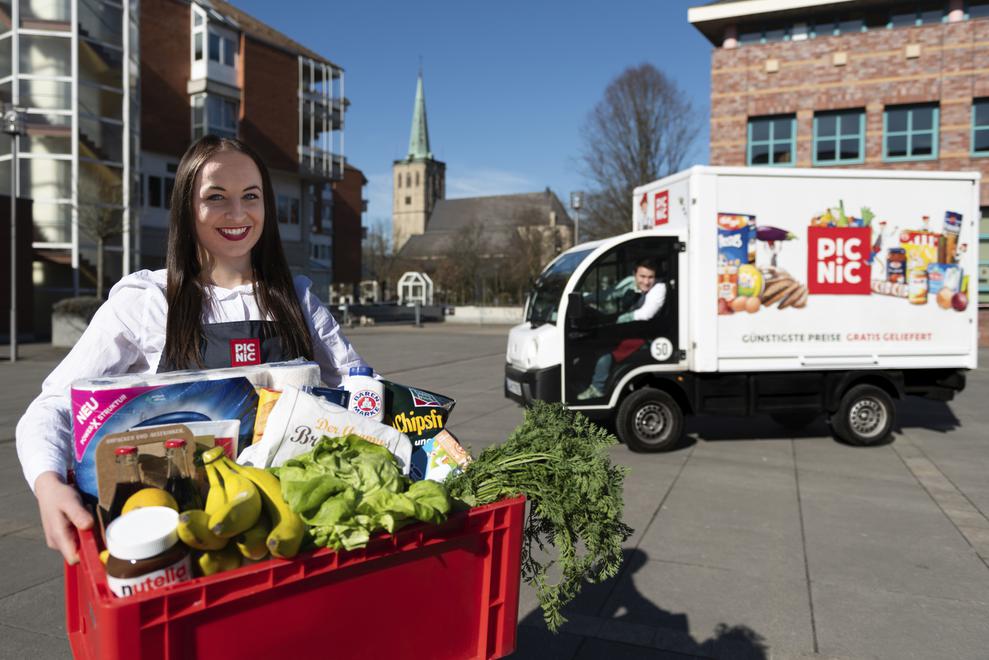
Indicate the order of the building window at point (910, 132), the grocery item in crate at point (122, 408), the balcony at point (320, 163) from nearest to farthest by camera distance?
the grocery item in crate at point (122, 408) → the building window at point (910, 132) → the balcony at point (320, 163)

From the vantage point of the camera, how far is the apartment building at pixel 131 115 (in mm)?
28719

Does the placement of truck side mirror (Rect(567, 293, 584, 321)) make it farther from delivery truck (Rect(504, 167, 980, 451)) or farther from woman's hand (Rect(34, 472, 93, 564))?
woman's hand (Rect(34, 472, 93, 564))

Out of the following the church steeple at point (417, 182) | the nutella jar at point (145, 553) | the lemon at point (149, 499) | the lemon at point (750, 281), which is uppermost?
the church steeple at point (417, 182)

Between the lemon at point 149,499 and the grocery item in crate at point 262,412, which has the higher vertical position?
the grocery item in crate at point 262,412

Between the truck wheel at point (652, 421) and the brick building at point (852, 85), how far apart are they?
63.2 feet

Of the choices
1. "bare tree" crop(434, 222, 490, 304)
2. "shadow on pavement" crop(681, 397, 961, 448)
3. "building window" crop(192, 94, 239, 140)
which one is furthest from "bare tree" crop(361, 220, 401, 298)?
"shadow on pavement" crop(681, 397, 961, 448)

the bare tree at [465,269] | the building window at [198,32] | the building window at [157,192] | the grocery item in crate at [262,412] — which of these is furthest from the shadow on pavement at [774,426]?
the bare tree at [465,269]

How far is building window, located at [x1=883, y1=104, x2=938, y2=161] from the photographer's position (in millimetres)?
23438

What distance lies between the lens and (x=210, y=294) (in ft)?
7.50

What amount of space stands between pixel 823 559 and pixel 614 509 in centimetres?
365

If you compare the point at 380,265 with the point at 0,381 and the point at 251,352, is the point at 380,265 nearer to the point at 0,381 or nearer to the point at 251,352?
the point at 0,381

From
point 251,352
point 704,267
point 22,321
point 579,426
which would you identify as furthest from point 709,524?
point 22,321

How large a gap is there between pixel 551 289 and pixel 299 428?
6862mm

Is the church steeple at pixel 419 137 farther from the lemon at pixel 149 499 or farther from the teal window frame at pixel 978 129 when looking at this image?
the lemon at pixel 149 499
